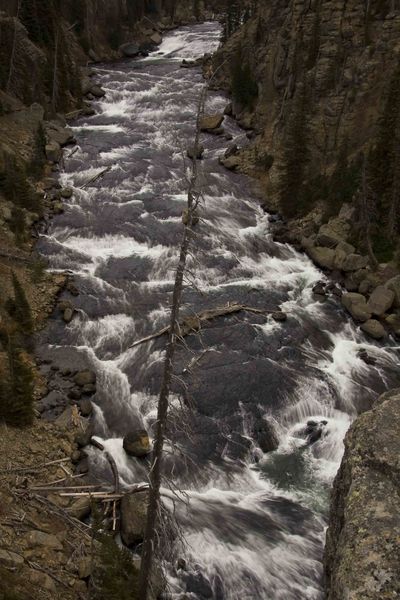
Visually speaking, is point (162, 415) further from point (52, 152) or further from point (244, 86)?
point (244, 86)

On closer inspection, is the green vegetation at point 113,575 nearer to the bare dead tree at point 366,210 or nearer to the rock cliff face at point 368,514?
the rock cliff face at point 368,514

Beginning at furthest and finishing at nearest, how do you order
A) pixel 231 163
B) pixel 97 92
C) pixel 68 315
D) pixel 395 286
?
pixel 97 92 → pixel 231 163 → pixel 395 286 → pixel 68 315

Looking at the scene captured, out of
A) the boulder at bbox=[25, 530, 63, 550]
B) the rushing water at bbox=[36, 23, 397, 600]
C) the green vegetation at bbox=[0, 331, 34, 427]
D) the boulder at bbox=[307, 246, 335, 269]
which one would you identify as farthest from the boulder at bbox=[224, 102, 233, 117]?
the boulder at bbox=[25, 530, 63, 550]

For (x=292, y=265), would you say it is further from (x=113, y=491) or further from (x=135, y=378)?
(x=113, y=491)

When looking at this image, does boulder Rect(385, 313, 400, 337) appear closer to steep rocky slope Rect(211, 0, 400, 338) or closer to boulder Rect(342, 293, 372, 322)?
steep rocky slope Rect(211, 0, 400, 338)

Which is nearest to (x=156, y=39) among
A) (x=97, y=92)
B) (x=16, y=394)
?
(x=97, y=92)

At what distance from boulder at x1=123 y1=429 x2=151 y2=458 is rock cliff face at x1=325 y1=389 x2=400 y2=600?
8201 mm

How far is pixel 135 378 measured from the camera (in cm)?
2125

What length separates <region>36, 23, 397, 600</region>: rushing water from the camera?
14.8 m

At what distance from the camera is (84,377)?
2038 cm

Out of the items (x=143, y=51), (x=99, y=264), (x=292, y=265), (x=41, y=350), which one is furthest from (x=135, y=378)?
(x=143, y=51)

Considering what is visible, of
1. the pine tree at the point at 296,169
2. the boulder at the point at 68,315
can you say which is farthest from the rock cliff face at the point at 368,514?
the pine tree at the point at 296,169

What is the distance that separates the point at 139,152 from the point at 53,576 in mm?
35199

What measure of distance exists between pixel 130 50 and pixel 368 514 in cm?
7414
